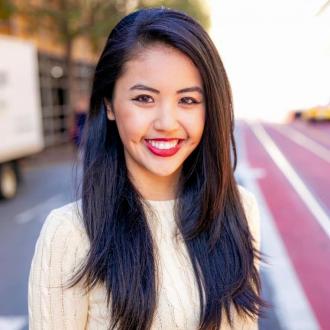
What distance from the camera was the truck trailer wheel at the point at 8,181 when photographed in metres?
7.89

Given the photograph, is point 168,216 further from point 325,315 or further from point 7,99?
point 7,99

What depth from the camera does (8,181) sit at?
26.5ft

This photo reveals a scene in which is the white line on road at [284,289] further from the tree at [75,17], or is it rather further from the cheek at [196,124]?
the tree at [75,17]

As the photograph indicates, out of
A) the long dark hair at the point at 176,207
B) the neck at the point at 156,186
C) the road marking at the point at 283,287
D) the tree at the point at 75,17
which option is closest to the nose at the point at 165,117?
the long dark hair at the point at 176,207

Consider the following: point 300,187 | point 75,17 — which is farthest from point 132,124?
point 75,17

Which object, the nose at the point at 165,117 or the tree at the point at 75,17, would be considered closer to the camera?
the nose at the point at 165,117

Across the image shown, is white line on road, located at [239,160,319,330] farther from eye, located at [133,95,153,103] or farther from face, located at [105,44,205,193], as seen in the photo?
eye, located at [133,95,153,103]

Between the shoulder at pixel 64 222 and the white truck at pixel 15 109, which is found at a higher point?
the shoulder at pixel 64 222

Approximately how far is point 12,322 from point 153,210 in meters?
2.59

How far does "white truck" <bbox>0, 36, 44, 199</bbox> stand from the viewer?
24.9 feet

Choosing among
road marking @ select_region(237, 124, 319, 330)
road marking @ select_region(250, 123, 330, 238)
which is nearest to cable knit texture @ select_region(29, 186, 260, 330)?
road marking @ select_region(237, 124, 319, 330)

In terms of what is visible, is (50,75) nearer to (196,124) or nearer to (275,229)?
(275,229)

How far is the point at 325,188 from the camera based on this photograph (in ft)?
28.1

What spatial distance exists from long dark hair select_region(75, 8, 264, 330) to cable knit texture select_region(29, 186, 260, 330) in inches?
1.1
